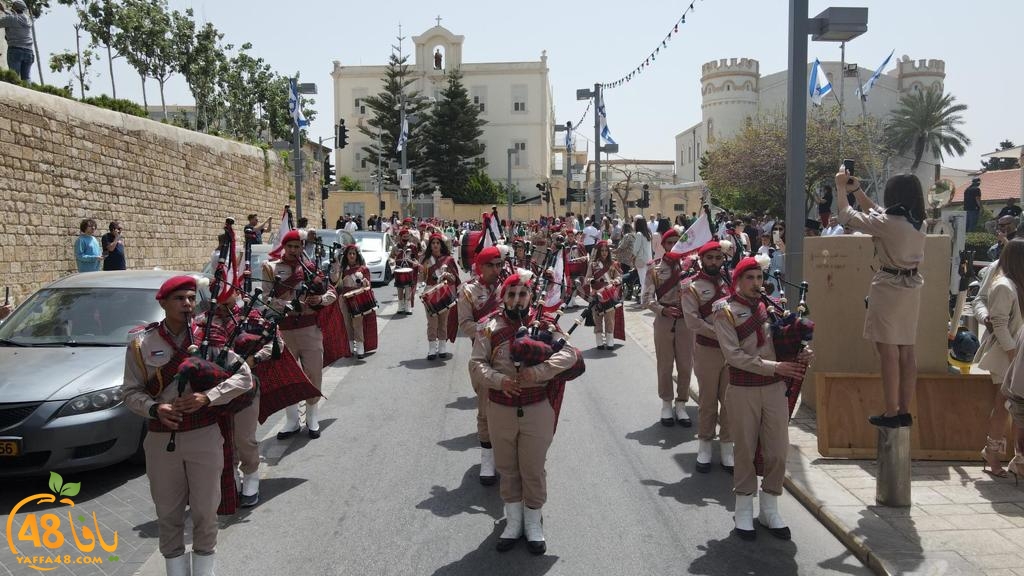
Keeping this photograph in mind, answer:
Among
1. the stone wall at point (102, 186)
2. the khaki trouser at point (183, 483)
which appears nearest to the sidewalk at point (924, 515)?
the khaki trouser at point (183, 483)

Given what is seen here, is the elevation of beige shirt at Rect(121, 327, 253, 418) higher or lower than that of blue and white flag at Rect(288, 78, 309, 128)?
lower

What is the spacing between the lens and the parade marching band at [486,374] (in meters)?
4.62

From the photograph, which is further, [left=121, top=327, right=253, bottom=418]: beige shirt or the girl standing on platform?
the girl standing on platform

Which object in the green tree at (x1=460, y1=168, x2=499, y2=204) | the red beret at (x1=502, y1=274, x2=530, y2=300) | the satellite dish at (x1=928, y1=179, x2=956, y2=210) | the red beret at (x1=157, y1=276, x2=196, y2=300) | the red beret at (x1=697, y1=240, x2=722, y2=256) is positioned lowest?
the red beret at (x1=502, y1=274, x2=530, y2=300)

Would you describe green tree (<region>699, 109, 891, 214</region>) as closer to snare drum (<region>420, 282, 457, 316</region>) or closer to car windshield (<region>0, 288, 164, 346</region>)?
snare drum (<region>420, 282, 457, 316</region>)

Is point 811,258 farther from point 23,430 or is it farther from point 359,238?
point 359,238

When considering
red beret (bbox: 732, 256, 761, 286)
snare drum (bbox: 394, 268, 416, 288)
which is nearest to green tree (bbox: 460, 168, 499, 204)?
snare drum (bbox: 394, 268, 416, 288)

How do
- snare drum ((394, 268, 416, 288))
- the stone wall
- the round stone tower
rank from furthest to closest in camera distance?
the round stone tower
snare drum ((394, 268, 416, 288))
the stone wall

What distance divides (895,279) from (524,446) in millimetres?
3006

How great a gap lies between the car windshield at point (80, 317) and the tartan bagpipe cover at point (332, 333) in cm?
156

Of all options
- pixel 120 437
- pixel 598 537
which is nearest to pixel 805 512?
pixel 598 537

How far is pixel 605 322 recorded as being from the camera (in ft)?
44.8

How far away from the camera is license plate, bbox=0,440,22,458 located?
605cm

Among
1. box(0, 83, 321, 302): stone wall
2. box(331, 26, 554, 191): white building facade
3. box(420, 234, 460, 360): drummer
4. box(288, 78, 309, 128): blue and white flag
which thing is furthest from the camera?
box(331, 26, 554, 191): white building facade
